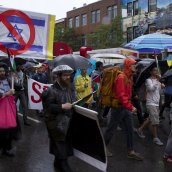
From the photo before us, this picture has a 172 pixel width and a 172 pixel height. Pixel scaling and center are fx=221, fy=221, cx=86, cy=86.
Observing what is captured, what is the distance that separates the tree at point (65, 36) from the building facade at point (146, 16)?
10491 millimetres

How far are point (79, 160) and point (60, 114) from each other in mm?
1436

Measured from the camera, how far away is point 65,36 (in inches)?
1468

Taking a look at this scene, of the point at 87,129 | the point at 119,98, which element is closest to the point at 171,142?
the point at 119,98

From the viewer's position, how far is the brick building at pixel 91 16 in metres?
30.8

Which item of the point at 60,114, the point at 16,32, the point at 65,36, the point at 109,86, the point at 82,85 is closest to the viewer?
the point at 60,114

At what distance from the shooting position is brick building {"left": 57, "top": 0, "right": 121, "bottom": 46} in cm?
3084

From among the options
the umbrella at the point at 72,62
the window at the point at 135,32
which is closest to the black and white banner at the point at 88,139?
the umbrella at the point at 72,62

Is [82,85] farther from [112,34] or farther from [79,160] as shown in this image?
[112,34]

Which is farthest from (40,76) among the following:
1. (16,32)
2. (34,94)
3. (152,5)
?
(152,5)

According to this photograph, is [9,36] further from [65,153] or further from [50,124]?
[65,153]

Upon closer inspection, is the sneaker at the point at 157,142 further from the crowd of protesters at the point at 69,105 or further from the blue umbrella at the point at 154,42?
the blue umbrella at the point at 154,42

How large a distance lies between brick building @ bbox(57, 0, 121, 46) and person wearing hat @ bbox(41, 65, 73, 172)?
28.0m

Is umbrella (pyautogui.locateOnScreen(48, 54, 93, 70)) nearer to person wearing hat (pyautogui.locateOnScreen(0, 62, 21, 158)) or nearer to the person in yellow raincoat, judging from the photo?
the person in yellow raincoat

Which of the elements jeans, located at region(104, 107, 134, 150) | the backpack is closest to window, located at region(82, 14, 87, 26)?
the backpack
